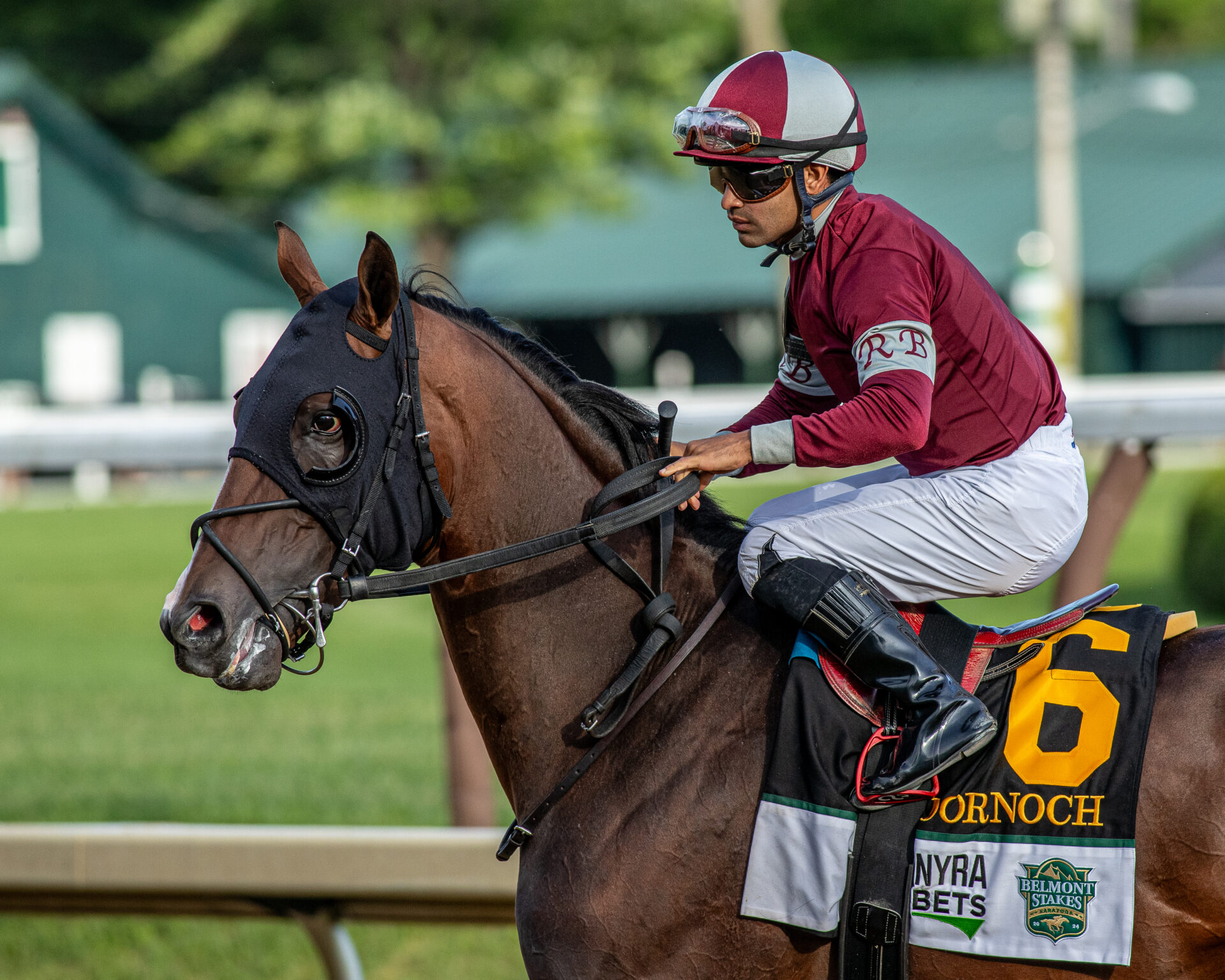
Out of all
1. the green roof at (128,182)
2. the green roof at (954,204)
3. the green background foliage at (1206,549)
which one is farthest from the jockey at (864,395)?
the green roof at (128,182)

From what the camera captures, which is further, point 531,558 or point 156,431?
point 156,431

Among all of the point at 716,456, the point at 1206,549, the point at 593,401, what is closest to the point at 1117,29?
the point at 1206,549

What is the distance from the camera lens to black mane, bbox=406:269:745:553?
280 centimetres

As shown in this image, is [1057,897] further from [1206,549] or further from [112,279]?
[112,279]

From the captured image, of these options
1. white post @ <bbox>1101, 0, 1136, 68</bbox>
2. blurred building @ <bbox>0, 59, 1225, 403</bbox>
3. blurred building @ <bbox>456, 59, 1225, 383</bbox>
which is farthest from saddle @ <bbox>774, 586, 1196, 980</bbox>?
white post @ <bbox>1101, 0, 1136, 68</bbox>

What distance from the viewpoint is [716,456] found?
2654 millimetres

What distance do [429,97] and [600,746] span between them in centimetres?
2393

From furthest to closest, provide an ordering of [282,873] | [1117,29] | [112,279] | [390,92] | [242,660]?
[1117,29] → [112,279] → [390,92] → [282,873] → [242,660]

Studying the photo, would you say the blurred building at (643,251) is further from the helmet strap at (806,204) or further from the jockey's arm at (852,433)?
the jockey's arm at (852,433)

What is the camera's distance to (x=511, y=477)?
271 centimetres

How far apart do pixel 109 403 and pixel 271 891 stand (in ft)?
74.1

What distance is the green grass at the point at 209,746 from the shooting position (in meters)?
4.73

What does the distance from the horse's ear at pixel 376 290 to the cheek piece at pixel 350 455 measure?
20 millimetres

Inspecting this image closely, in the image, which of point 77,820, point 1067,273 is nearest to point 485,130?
point 1067,273
